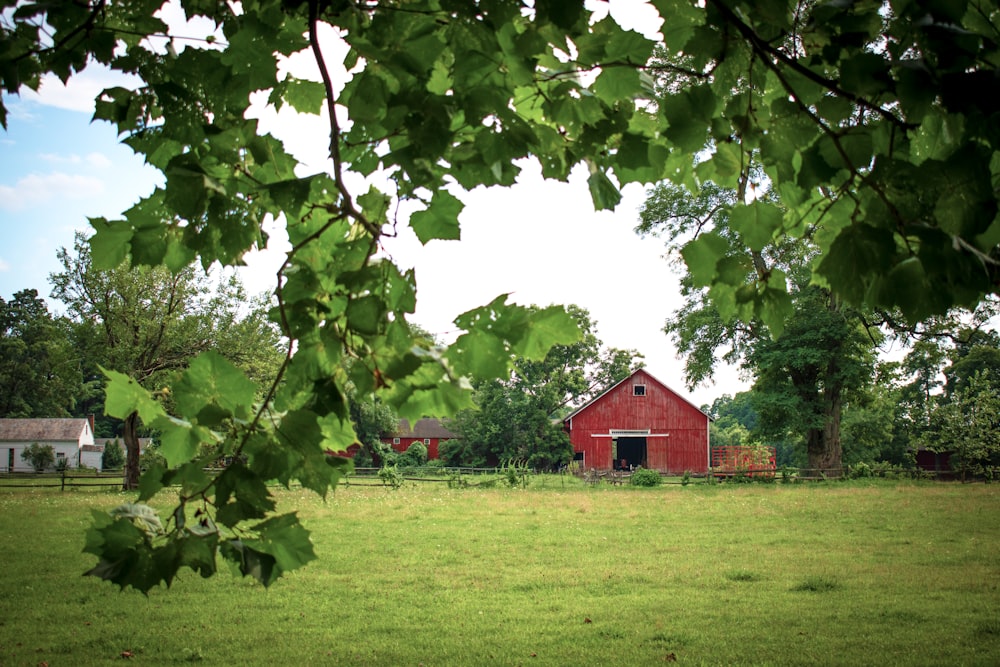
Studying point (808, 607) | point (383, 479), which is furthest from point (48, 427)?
point (808, 607)

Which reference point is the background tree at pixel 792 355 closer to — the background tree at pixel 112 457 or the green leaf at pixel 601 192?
the green leaf at pixel 601 192

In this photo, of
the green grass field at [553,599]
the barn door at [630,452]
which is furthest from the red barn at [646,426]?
the green grass field at [553,599]

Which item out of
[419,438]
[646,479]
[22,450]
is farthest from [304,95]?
[22,450]

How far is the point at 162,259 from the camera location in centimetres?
211

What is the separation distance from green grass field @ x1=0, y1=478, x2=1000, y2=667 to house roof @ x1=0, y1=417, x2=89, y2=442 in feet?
176

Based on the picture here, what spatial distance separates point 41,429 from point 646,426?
50.8 metres

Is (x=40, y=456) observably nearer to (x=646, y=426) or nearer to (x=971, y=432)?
(x=646, y=426)

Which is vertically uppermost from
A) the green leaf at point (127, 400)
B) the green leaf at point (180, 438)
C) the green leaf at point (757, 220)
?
the green leaf at point (757, 220)

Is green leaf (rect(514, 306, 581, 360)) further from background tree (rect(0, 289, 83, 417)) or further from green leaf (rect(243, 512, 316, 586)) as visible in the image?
background tree (rect(0, 289, 83, 417))

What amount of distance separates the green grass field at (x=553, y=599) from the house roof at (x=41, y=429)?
176 ft

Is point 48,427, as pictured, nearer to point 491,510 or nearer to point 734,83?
point 491,510

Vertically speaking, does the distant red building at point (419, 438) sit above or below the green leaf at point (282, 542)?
below

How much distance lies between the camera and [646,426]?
143 feet

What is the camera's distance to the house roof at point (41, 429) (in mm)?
60956
